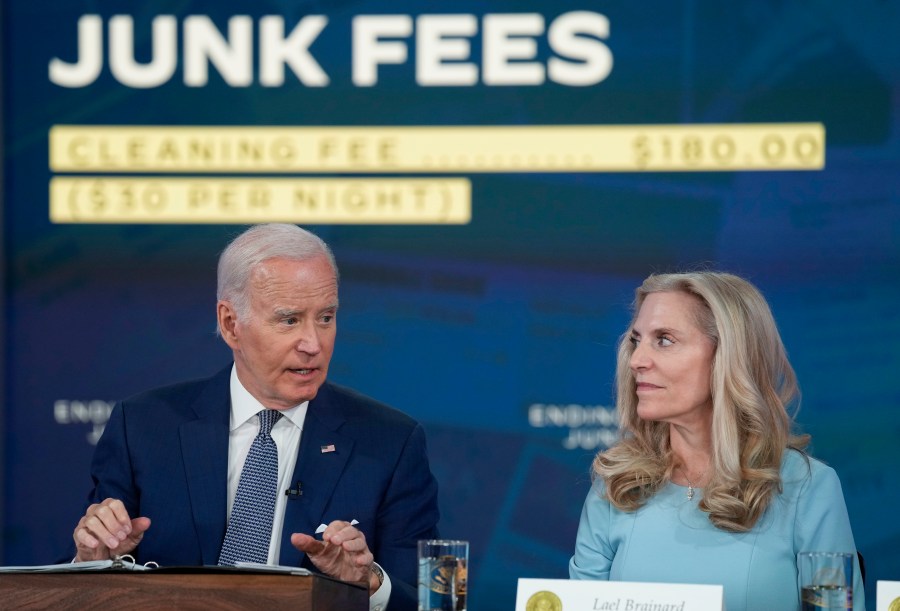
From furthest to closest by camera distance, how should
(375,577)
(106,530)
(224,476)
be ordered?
(224,476) < (375,577) < (106,530)

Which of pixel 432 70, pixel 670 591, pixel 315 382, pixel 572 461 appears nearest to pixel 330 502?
pixel 315 382

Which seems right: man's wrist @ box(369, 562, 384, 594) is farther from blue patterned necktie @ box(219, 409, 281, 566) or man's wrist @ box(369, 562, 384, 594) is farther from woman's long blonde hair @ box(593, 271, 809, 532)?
woman's long blonde hair @ box(593, 271, 809, 532)

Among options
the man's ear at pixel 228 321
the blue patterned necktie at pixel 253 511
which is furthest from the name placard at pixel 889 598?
the man's ear at pixel 228 321

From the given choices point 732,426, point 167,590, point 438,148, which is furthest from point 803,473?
point 438,148

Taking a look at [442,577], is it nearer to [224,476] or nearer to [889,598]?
[889,598]

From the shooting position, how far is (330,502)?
134 inches

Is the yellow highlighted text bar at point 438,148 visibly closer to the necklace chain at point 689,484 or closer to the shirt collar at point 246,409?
the shirt collar at point 246,409

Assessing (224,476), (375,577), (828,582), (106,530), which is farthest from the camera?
(224,476)

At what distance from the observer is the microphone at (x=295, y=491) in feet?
11.1

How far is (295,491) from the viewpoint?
3395 mm

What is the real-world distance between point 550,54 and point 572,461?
1.60 m

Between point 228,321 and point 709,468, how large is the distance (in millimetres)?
1332

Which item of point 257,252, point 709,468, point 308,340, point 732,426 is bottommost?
point 709,468

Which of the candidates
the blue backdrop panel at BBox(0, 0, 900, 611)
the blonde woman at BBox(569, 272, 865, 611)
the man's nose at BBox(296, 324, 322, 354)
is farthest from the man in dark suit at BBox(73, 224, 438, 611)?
the blue backdrop panel at BBox(0, 0, 900, 611)
